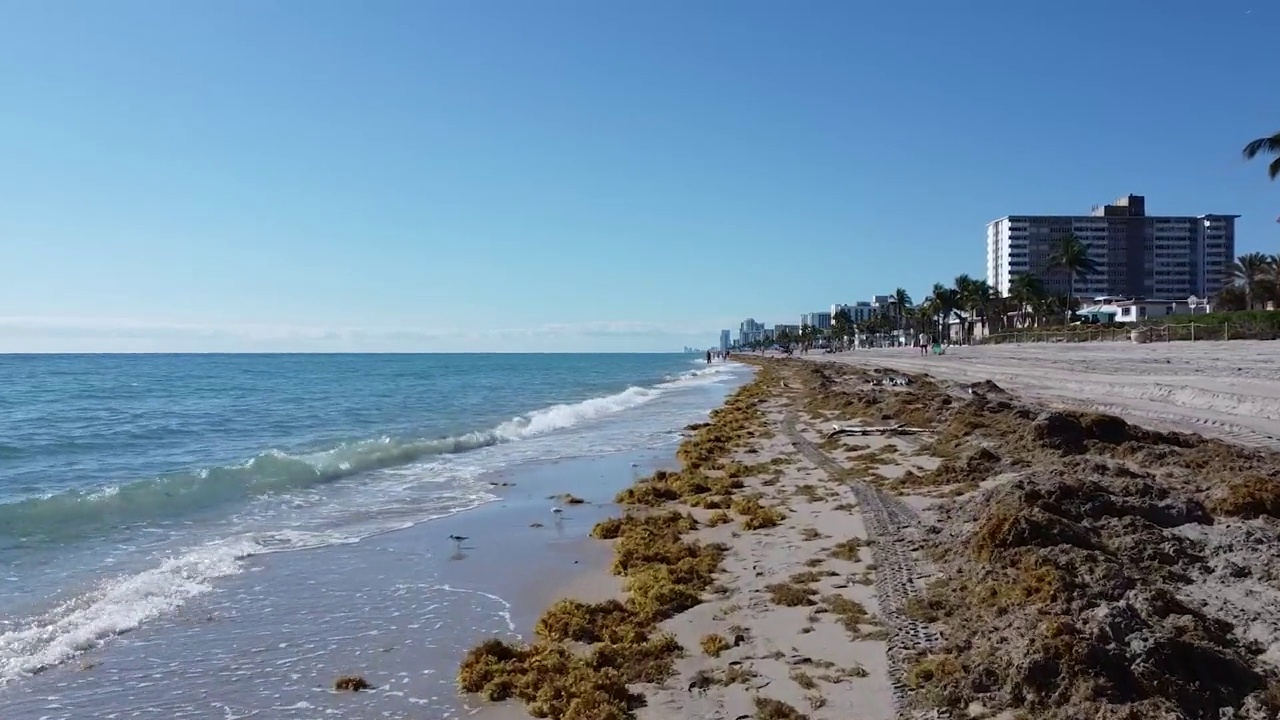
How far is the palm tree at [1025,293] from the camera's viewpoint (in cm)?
10575

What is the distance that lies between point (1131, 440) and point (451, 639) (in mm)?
13660

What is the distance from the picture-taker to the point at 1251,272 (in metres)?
89.7

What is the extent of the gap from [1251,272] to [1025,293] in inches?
944

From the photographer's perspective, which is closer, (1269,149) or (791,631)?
(791,631)

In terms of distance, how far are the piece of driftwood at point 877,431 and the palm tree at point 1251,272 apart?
78.8 m

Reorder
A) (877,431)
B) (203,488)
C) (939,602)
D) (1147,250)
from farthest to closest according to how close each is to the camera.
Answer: (1147,250) → (877,431) → (203,488) → (939,602)

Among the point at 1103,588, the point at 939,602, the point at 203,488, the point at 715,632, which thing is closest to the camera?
the point at 1103,588

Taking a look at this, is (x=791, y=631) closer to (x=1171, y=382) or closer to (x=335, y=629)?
(x=335, y=629)

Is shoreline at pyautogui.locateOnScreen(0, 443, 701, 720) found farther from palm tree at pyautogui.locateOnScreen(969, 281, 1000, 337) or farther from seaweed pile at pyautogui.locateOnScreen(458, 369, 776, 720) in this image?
palm tree at pyautogui.locateOnScreen(969, 281, 1000, 337)

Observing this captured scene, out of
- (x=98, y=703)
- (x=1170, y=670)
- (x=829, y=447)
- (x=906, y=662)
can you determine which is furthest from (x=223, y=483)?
(x=1170, y=670)

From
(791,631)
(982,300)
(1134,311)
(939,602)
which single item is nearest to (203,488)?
(791,631)

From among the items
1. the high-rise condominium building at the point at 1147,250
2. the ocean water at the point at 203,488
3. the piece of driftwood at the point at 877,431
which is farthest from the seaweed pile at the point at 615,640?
the high-rise condominium building at the point at 1147,250

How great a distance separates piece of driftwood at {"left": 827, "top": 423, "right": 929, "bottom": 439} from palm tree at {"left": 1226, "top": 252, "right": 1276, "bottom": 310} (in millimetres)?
78826

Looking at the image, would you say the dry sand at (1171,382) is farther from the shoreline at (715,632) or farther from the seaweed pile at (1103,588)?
the shoreline at (715,632)
